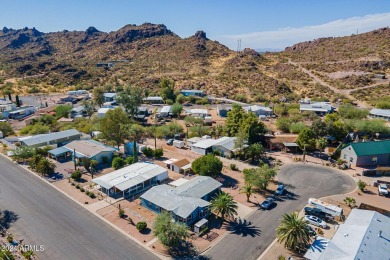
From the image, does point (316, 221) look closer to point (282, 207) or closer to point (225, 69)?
point (282, 207)

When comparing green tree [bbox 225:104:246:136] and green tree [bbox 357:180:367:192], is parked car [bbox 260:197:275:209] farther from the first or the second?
green tree [bbox 225:104:246:136]

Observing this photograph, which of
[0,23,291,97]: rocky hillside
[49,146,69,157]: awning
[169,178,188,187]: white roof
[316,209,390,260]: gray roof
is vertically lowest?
[169,178,188,187]: white roof

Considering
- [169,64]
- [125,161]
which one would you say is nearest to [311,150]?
[125,161]

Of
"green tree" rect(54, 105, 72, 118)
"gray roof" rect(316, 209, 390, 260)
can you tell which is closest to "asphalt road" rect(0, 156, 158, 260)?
"gray roof" rect(316, 209, 390, 260)

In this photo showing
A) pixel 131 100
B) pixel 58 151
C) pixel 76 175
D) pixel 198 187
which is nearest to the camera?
pixel 198 187

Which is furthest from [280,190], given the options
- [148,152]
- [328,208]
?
[148,152]

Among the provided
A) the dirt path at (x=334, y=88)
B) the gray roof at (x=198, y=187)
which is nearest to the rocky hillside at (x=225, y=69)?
the dirt path at (x=334, y=88)
